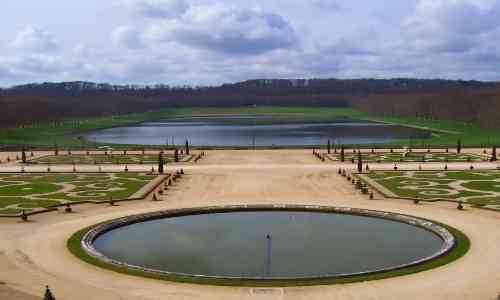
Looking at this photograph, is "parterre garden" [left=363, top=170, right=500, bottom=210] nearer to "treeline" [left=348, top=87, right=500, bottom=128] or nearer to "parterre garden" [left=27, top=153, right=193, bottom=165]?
"parterre garden" [left=27, top=153, right=193, bottom=165]

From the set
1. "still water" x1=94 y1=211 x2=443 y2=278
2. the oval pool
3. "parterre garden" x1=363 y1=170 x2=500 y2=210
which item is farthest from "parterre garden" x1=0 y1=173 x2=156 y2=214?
"parterre garden" x1=363 y1=170 x2=500 y2=210

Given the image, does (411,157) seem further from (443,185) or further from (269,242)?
(269,242)

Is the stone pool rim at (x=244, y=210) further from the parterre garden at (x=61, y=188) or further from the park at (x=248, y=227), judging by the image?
the parterre garden at (x=61, y=188)

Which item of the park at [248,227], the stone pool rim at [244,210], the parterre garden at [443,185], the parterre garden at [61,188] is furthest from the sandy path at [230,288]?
the parterre garden at [61,188]

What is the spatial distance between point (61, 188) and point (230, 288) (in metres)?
29.0

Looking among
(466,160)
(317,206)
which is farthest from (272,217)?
(466,160)

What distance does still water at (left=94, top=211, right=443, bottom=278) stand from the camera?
1081 inches

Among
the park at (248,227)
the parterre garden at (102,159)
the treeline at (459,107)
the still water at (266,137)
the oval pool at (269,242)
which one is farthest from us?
the treeline at (459,107)

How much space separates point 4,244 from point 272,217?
16.1 metres

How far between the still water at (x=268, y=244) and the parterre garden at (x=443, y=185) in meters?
8.41

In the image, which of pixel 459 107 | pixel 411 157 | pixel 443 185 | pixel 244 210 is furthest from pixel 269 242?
pixel 459 107

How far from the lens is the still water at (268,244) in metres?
27.5

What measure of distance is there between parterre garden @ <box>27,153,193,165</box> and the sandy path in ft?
52.1

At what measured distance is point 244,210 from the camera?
41.3m
